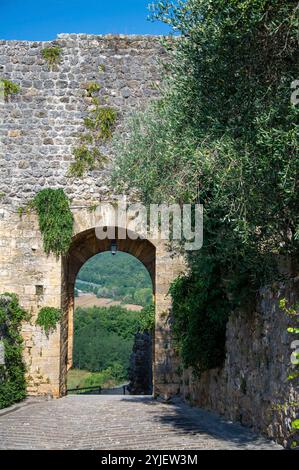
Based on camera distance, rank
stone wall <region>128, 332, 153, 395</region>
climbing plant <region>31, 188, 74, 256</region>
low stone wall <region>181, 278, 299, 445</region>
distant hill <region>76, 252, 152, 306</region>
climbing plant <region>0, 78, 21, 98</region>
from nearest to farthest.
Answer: low stone wall <region>181, 278, 299, 445</region>, climbing plant <region>31, 188, 74, 256</region>, climbing plant <region>0, 78, 21, 98</region>, stone wall <region>128, 332, 153, 395</region>, distant hill <region>76, 252, 152, 306</region>

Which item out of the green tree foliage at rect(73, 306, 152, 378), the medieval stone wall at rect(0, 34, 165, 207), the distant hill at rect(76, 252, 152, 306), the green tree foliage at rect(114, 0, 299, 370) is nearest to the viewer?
the green tree foliage at rect(114, 0, 299, 370)

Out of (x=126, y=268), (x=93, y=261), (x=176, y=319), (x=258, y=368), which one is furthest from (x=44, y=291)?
(x=93, y=261)

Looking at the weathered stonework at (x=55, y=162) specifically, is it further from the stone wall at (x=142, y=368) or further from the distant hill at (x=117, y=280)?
the distant hill at (x=117, y=280)

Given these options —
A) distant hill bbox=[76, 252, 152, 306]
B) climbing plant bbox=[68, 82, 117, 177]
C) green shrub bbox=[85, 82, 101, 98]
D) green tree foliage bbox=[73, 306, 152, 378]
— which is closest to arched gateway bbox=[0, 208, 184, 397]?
climbing plant bbox=[68, 82, 117, 177]

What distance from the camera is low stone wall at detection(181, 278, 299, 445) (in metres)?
7.12

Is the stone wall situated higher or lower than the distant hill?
lower

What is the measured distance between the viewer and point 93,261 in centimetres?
9819

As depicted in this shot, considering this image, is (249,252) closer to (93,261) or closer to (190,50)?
(190,50)

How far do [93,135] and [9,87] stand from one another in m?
1.98

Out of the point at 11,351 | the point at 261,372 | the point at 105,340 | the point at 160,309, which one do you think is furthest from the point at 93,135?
the point at 105,340

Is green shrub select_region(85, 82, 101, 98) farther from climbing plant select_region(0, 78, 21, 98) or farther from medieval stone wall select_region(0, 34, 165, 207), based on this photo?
climbing plant select_region(0, 78, 21, 98)

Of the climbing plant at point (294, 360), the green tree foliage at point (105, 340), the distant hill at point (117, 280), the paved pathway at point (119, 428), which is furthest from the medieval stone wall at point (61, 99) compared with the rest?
the distant hill at point (117, 280)

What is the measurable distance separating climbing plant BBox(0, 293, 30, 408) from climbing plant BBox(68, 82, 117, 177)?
293cm

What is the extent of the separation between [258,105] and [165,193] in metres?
3.29
